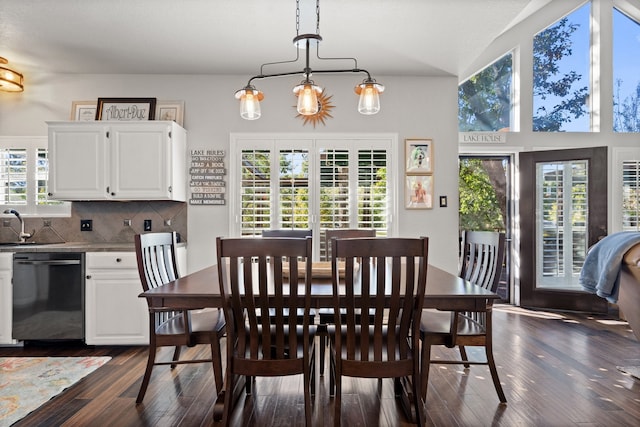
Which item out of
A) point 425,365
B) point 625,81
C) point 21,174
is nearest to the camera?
point 425,365

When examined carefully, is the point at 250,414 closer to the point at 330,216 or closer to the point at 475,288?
the point at 475,288

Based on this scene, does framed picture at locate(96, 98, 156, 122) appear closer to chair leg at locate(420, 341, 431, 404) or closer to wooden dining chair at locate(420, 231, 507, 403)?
wooden dining chair at locate(420, 231, 507, 403)

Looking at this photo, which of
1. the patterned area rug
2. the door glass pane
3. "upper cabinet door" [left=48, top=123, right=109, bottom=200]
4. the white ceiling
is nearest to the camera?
the patterned area rug

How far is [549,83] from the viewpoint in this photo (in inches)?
197

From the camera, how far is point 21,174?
4039 mm

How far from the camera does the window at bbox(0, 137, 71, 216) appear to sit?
403cm

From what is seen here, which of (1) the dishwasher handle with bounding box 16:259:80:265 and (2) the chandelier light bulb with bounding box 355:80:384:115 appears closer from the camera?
(2) the chandelier light bulb with bounding box 355:80:384:115

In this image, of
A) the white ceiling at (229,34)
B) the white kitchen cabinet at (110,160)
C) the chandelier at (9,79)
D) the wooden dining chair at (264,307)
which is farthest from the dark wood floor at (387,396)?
the white ceiling at (229,34)

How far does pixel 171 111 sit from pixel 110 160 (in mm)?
832

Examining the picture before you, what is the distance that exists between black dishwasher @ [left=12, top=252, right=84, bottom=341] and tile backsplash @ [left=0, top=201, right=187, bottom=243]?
0.72m

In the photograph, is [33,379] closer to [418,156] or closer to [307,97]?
[307,97]

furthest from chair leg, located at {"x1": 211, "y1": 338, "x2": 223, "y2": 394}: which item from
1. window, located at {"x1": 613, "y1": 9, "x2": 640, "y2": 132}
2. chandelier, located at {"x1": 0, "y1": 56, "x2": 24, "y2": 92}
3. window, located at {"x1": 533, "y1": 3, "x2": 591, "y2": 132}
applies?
window, located at {"x1": 613, "y1": 9, "x2": 640, "y2": 132}

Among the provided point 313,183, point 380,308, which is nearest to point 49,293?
point 313,183

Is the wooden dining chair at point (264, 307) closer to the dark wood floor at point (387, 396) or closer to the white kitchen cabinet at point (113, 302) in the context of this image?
the dark wood floor at point (387, 396)
